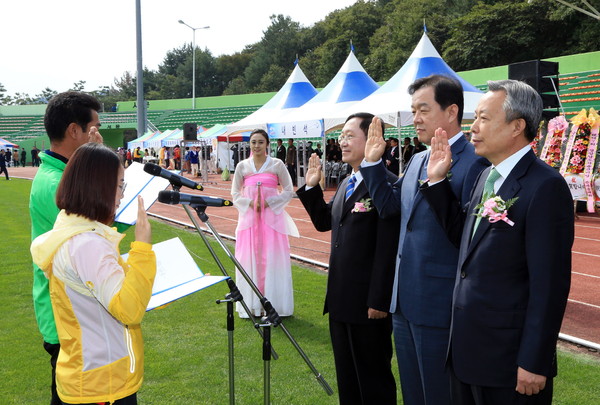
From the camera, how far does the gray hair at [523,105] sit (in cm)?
233

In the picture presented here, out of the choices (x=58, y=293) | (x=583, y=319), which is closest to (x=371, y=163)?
(x=58, y=293)

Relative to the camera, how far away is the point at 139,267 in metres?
2.18

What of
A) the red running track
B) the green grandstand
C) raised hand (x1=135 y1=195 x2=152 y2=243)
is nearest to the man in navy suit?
raised hand (x1=135 y1=195 x2=152 y2=243)

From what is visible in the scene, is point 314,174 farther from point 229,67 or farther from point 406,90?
point 229,67

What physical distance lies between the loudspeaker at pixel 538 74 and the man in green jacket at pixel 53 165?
407 inches

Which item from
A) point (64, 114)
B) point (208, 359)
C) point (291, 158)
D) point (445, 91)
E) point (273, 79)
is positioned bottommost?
point (208, 359)

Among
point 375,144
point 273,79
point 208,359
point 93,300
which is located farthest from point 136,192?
point 273,79

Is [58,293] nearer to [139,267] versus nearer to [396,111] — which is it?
[139,267]

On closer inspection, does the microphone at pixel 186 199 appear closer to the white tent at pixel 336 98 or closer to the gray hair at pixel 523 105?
the gray hair at pixel 523 105

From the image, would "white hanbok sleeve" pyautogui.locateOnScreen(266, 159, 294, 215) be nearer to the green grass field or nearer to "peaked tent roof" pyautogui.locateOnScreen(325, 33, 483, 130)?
the green grass field

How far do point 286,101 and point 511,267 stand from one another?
1739 centimetres

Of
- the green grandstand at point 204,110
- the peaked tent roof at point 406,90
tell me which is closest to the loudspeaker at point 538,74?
the peaked tent roof at point 406,90

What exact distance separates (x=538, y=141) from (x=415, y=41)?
122ft

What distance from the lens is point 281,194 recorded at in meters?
6.25
